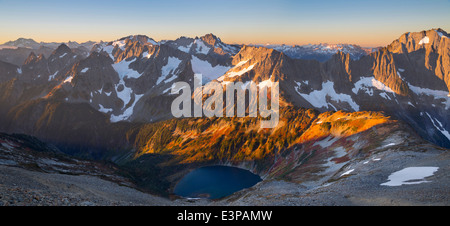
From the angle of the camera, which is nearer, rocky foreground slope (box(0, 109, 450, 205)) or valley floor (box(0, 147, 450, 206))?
valley floor (box(0, 147, 450, 206))

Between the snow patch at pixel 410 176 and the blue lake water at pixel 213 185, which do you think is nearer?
the snow patch at pixel 410 176

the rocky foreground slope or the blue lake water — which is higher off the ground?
the rocky foreground slope

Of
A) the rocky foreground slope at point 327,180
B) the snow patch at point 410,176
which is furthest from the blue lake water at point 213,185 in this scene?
the snow patch at point 410,176

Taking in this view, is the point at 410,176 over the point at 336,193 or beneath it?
over

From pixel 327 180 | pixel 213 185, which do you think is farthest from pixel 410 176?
pixel 213 185

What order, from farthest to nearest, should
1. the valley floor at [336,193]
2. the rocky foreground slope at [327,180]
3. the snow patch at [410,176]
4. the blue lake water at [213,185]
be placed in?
1. the blue lake water at [213,185]
2. the snow patch at [410,176]
3. the rocky foreground slope at [327,180]
4. the valley floor at [336,193]

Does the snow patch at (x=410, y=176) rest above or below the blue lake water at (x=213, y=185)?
above

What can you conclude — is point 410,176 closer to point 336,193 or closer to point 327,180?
point 336,193

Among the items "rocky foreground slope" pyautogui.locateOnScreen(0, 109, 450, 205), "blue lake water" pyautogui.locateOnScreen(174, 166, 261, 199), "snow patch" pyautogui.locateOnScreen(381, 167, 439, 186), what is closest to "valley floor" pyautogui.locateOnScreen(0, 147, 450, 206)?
"rocky foreground slope" pyautogui.locateOnScreen(0, 109, 450, 205)

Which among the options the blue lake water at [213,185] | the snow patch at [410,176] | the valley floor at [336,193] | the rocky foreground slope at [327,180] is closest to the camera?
the valley floor at [336,193]

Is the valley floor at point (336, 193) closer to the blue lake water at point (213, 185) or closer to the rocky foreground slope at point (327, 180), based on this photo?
the rocky foreground slope at point (327, 180)

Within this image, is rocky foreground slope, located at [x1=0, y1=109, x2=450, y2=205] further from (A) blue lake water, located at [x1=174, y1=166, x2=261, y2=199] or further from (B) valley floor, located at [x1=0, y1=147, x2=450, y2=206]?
(A) blue lake water, located at [x1=174, y1=166, x2=261, y2=199]
